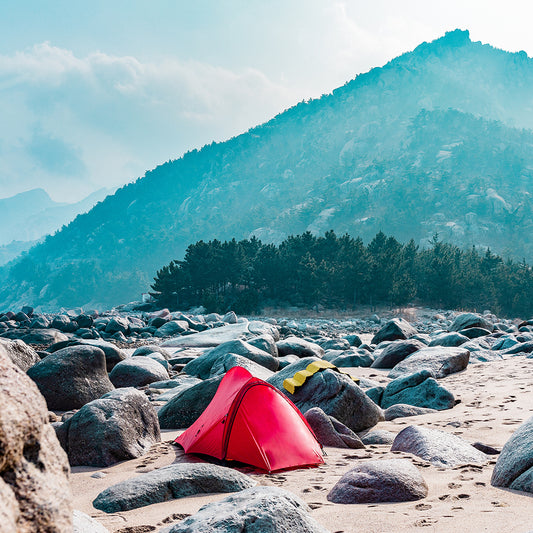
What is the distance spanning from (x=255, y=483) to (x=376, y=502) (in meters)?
1.11

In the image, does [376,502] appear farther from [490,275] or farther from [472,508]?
[490,275]

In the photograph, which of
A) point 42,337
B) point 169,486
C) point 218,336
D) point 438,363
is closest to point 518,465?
point 169,486

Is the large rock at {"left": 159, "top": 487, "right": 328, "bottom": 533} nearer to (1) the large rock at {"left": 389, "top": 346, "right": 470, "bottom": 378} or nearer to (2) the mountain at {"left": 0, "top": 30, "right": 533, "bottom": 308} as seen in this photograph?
(1) the large rock at {"left": 389, "top": 346, "right": 470, "bottom": 378}

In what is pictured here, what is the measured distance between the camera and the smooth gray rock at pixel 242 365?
7784mm

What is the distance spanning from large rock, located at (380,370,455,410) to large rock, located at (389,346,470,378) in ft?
6.03

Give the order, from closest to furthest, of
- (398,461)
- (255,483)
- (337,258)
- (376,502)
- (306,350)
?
(376,502) → (398,461) → (255,483) → (306,350) → (337,258)

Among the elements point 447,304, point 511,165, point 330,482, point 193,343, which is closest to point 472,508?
point 330,482

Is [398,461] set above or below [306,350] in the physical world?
above

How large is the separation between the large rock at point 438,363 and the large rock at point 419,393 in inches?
72.4

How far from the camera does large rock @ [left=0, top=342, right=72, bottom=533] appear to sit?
1239 millimetres

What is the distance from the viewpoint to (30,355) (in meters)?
8.67

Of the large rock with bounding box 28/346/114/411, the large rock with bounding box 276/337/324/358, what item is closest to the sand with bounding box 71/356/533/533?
the large rock with bounding box 28/346/114/411

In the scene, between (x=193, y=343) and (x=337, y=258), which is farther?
(x=337, y=258)

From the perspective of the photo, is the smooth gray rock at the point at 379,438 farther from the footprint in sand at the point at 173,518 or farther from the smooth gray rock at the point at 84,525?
the smooth gray rock at the point at 84,525
